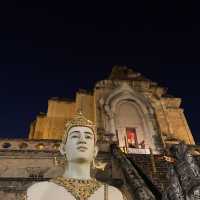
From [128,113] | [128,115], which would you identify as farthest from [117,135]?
[128,113]

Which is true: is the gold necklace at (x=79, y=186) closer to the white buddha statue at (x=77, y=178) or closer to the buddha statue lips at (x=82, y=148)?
the white buddha statue at (x=77, y=178)

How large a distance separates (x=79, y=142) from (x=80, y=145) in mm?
58

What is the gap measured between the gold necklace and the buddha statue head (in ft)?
1.09

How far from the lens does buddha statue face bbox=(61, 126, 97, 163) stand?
4273mm

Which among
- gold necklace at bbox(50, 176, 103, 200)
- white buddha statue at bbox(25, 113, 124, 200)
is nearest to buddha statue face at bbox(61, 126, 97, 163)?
white buddha statue at bbox(25, 113, 124, 200)

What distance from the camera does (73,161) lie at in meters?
4.31

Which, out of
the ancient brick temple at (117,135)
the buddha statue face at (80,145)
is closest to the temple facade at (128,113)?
the ancient brick temple at (117,135)

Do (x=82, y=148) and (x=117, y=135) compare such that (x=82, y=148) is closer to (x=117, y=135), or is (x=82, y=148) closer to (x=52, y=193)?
(x=52, y=193)

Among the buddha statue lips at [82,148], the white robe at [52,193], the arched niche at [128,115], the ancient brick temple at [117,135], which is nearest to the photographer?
the white robe at [52,193]

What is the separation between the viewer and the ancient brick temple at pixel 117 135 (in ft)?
45.2

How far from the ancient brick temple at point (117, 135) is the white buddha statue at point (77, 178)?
627cm

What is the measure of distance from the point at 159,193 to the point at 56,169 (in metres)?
7.13

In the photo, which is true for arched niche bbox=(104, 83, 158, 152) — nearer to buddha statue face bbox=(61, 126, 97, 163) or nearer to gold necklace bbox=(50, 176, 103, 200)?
buddha statue face bbox=(61, 126, 97, 163)

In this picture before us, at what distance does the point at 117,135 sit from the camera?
22094mm
